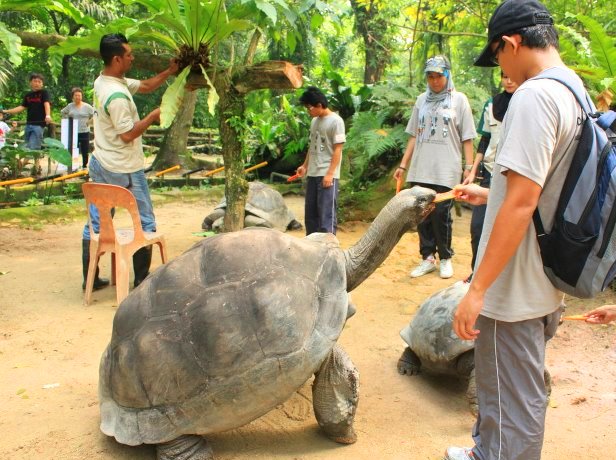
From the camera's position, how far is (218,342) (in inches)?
103

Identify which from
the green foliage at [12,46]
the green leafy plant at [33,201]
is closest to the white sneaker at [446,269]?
the green foliage at [12,46]

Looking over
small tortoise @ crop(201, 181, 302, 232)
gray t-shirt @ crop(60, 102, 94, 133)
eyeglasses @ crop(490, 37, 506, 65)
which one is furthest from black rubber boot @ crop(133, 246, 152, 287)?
gray t-shirt @ crop(60, 102, 94, 133)

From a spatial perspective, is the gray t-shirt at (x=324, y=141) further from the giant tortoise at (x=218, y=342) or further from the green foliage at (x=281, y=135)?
the green foliage at (x=281, y=135)

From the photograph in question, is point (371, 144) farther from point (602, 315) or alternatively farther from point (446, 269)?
point (602, 315)

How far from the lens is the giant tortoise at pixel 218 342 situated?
8.63 feet

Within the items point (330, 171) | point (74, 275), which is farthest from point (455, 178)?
point (74, 275)

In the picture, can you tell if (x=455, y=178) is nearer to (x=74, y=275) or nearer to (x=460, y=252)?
(x=460, y=252)

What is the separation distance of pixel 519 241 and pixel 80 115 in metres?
11.8

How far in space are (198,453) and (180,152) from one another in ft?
35.9

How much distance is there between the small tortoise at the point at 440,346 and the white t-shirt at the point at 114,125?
313cm

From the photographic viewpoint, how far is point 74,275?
19.4 ft

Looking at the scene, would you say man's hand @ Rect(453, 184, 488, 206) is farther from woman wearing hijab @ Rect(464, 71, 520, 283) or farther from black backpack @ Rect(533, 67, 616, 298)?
woman wearing hijab @ Rect(464, 71, 520, 283)

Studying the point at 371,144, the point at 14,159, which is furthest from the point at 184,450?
the point at 14,159

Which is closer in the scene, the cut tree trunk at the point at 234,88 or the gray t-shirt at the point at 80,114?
the cut tree trunk at the point at 234,88
